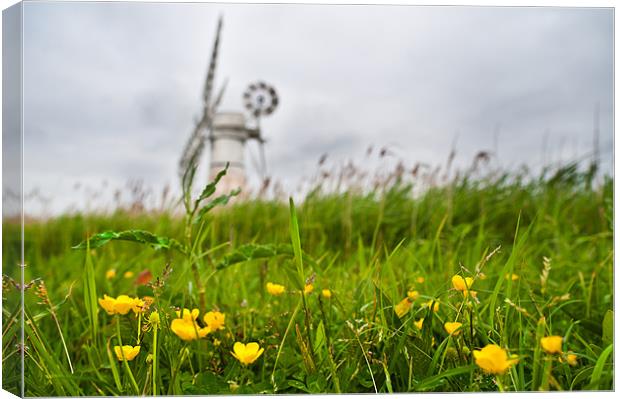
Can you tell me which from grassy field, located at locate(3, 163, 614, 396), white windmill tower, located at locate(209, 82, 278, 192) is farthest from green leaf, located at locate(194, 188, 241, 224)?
white windmill tower, located at locate(209, 82, 278, 192)

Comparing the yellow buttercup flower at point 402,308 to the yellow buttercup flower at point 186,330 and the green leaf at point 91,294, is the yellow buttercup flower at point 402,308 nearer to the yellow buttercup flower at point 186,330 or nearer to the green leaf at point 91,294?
the yellow buttercup flower at point 186,330

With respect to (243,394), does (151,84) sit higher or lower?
higher

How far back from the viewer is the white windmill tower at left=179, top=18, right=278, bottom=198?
→ 2.03 metres

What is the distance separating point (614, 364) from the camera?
1.26m

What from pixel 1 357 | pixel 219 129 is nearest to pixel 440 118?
pixel 1 357

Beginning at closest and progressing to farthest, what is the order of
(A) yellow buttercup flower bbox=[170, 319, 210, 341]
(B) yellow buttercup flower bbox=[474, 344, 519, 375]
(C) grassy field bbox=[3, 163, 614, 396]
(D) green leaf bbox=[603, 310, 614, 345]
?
1. (B) yellow buttercup flower bbox=[474, 344, 519, 375]
2. (A) yellow buttercup flower bbox=[170, 319, 210, 341]
3. (C) grassy field bbox=[3, 163, 614, 396]
4. (D) green leaf bbox=[603, 310, 614, 345]

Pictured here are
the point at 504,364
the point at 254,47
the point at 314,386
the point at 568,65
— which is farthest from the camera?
the point at 254,47

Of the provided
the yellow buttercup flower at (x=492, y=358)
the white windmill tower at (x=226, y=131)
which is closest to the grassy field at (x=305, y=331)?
the yellow buttercup flower at (x=492, y=358)

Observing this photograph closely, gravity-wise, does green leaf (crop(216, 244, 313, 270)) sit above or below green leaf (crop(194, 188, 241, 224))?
below

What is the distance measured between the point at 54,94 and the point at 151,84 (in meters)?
0.33

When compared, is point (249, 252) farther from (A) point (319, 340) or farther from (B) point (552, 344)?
(B) point (552, 344)

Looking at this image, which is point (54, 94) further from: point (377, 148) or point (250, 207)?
point (250, 207)

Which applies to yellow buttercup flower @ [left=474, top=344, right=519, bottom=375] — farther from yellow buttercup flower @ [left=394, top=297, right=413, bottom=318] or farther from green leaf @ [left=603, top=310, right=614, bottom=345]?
green leaf @ [left=603, top=310, right=614, bottom=345]

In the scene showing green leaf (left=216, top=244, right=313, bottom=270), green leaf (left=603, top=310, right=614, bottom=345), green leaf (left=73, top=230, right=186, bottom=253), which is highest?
green leaf (left=73, top=230, right=186, bottom=253)
